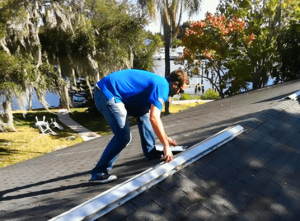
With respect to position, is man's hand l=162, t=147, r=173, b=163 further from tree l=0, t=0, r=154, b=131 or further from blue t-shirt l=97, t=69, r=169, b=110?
tree l=0, t=0, r=154, b=131

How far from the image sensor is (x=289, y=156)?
14.7ft

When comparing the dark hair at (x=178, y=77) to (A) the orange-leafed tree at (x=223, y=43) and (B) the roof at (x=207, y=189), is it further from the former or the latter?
(A) the orange-leafed tree at (x=223, y=43)

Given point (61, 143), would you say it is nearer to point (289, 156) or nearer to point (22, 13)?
point (22, 13)

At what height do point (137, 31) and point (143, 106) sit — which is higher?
point (137, 31)

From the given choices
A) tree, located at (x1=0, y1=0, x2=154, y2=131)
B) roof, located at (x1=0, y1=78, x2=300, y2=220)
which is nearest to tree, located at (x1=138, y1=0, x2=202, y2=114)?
tree, located at (x1=0, y1=0, x2=154, y2=131)

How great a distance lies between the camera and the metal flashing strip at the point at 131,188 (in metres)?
2.52

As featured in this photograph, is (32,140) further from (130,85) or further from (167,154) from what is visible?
(167,154)

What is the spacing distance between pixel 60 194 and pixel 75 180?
717 millimetres

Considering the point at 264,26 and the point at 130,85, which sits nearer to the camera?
the point at 130,85

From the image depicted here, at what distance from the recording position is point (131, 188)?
9.46ft

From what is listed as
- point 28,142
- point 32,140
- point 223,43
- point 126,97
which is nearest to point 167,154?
point 126,97

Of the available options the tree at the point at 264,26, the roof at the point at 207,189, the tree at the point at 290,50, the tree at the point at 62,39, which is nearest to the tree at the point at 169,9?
the tree at the point at 62,39

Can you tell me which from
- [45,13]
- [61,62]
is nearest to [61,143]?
[61,62]

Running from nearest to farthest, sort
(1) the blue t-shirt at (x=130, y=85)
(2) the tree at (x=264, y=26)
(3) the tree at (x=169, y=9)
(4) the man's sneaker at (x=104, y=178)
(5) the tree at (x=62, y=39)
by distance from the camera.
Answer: (1) the blue t-shirt at (x=130, y=85), (4) the man's sneaker at (x=104, y=178), (5) the tree at (x=62, y=39), (3) the tree at (x=169, y=9), (2) the tree at (x=264, y=26)
